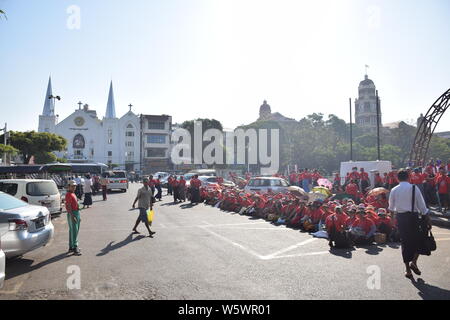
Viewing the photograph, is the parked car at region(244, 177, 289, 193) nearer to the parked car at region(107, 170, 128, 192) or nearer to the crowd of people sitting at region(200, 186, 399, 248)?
the crowd of people sitting at region(200, 186, 399, 248)

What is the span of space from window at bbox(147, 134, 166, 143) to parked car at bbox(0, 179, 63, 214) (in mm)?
56460

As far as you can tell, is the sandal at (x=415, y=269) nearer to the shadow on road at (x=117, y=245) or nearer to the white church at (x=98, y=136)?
the shadow on road at (x=117, y=245)

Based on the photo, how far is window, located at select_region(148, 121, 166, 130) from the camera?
67.7 metres

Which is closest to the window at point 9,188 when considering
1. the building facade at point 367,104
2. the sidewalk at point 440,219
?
the sidewalk at point 440,219

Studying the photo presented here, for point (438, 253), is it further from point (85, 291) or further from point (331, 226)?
point (85, 291)

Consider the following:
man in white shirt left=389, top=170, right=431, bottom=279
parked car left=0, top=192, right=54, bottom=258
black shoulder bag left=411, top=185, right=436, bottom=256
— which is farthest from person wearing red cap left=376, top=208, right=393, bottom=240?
parked car left=0, top=192, right=54, bottom=258

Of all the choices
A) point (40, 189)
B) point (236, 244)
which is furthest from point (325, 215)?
point (40, 189)

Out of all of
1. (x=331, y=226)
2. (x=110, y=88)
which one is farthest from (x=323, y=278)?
(x=110, y=88)

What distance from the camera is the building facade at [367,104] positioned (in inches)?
4010

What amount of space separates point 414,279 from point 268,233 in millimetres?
4796

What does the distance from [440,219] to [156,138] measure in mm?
60576

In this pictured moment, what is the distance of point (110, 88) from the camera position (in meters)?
79.6

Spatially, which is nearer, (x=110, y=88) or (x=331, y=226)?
(x=331, y=226)

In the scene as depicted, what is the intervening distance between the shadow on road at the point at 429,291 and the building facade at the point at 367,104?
102685mm
